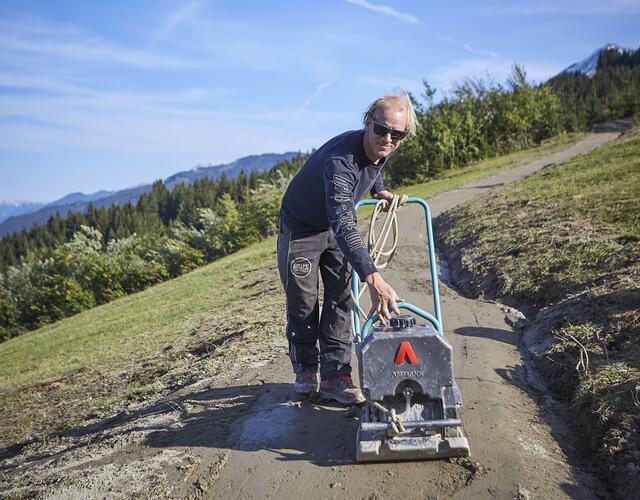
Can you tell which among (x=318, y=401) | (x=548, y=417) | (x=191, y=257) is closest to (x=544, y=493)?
(x=548, y=417)

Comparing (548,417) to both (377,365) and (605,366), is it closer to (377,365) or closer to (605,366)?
(605,366)

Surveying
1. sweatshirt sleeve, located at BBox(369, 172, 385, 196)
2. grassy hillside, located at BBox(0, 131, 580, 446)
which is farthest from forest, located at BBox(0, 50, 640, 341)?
sweatshirt sleeve, located at BBox(369, 172, 385, 196)

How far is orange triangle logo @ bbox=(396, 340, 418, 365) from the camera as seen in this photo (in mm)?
3320

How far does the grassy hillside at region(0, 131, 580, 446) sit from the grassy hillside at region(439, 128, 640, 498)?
319 cm

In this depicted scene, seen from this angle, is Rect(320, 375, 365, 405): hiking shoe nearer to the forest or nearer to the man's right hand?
the man's right hand

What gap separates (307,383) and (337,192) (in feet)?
5.88

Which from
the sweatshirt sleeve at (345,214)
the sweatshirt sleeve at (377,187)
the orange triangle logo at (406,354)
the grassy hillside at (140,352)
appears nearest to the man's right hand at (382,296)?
the sweatshirt sleeve at (345,214)

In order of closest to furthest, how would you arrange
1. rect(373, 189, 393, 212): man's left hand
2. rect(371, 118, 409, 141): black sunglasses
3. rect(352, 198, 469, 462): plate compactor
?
rect(352, 198, 469, 462): plate compactor < rect(371, 118, 409, 141): black sunglasses < rect(373, 189, 393, 212): man's left hand

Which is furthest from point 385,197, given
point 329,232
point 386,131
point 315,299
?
point 315,299

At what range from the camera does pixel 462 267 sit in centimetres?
935

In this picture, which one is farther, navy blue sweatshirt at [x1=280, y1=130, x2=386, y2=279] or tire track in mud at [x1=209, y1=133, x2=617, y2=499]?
navy blue sweatshirt at [x1=280, y1=130, x2=386, y2=279]

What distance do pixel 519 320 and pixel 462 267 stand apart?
9.64 ft

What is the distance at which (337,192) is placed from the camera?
3.67 metres

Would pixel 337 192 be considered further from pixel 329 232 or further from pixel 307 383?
pixel 307 383
